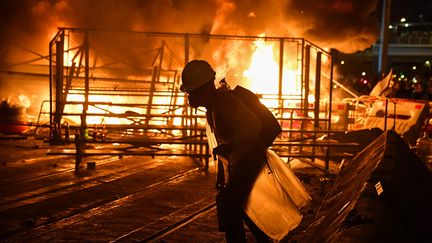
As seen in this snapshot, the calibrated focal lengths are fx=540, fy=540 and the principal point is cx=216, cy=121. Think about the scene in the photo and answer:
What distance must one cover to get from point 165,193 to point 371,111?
8506mm

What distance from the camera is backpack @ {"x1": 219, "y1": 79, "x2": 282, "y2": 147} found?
12.4ft

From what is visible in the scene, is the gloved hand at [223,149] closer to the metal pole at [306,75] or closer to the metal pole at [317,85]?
the metal pole at [317,85]

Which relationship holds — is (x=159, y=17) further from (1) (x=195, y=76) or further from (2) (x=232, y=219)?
(2) (x=232, y=219)

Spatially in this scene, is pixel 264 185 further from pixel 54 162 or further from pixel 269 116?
pixel 54 162

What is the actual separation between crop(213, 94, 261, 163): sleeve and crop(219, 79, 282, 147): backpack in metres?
0.11

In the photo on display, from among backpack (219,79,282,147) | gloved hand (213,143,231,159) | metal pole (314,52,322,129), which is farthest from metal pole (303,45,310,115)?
gloved hand (213,143,231,159)

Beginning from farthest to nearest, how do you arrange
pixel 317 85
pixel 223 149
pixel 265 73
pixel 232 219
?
pixel 265 73 → pixel 317 85 → pixel 232 219 → pixel 223 149

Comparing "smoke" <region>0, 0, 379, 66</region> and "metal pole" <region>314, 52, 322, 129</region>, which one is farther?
"smoke" <region>0, 0, 379, 66</region>

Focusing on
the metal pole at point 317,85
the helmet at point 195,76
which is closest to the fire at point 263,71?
the metal pole at point 317,85

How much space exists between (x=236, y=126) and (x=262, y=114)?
28 cm

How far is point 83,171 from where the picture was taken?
9664 millimetres

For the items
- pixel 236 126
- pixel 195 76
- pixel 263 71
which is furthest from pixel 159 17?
pixel 236 126

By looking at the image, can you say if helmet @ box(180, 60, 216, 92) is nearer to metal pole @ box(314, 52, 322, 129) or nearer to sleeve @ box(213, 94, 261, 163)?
sleeve @ box(213, 94, 261, 163)

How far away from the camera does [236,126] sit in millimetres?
3615
